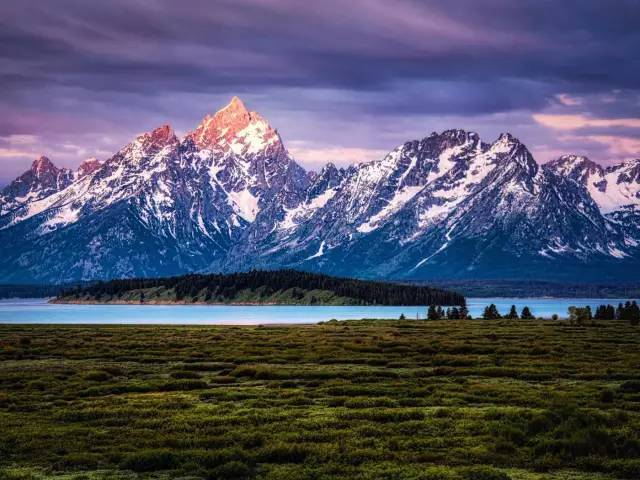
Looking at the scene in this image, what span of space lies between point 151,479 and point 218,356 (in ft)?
176

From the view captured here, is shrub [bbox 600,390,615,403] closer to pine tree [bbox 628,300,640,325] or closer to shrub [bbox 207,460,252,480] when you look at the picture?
shrub [bbox 207,460,252,480]

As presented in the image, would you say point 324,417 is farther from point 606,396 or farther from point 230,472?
point 606,396

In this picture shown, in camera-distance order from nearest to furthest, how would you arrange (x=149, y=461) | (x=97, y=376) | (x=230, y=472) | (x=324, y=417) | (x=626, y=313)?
(x=230, y=472), (x=149, y=461), (x=324, y=417), (x=97, y=376), (x=626, y=313)

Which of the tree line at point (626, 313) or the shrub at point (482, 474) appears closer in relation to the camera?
the shrub at point (482, 474)

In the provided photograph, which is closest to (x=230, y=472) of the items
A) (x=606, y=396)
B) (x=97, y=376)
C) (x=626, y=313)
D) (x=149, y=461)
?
(x=149, y=461)

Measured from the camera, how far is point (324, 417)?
4222 centimetres

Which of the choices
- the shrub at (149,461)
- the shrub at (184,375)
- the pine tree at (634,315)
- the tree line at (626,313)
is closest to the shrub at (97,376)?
the shrub at (184,375)

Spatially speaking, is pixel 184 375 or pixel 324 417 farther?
pixel 184 375

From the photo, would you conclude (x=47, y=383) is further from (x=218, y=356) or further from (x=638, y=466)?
(x=638, y=466)

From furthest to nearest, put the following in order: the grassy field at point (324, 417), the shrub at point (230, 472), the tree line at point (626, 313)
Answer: the tree line at point (626, 313) → the grassy field at point (324, 417) → the shrub at point (230, 472)

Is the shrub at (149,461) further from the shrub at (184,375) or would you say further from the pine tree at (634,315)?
the pine tree at (634,315)

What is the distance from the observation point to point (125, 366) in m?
74.6

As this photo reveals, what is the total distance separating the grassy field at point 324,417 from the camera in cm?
3186

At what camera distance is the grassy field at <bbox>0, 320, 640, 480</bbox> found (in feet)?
105
